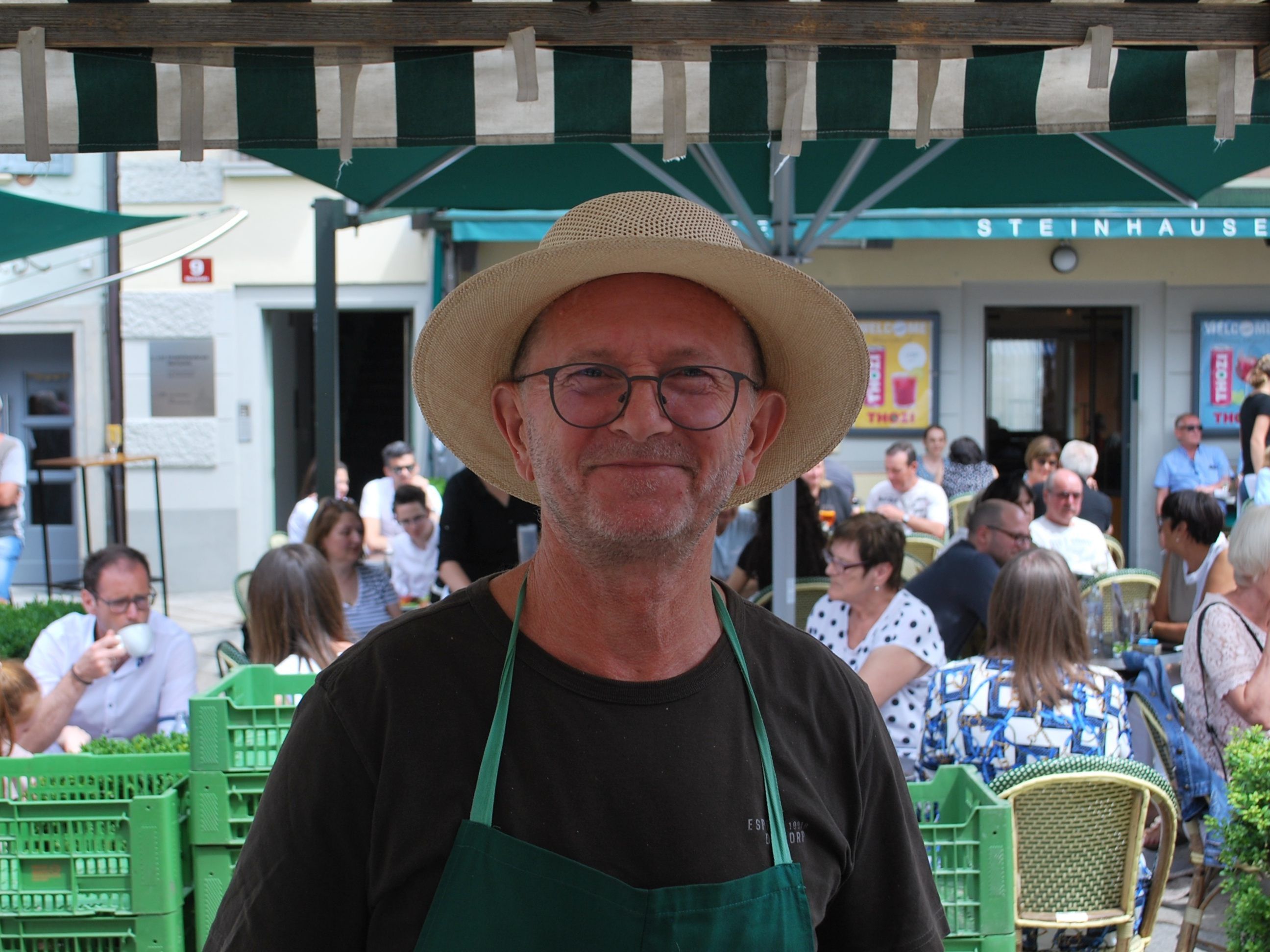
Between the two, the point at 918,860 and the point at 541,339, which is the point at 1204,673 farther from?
the point at 541,339

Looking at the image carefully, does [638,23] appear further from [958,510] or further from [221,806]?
[958,510]

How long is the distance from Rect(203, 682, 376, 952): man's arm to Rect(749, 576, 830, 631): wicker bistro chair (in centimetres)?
426

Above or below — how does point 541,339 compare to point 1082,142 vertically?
below

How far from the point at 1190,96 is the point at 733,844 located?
195cm

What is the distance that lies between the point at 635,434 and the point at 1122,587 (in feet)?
17.4

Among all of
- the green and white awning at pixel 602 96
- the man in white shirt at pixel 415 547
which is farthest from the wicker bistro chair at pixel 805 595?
the green and white awning at pixel 602 96

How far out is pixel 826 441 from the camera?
1.86 metres

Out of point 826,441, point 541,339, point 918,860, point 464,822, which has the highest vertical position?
point 541,339

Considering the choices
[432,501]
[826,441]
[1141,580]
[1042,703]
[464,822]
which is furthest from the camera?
[432,501]

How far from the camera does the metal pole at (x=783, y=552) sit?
13.5 feet

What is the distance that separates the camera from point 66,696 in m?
3.62

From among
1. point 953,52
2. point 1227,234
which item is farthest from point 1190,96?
point 1227,234

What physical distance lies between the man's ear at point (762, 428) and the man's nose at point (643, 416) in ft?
0.79

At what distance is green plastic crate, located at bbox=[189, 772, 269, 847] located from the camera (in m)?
2.59
